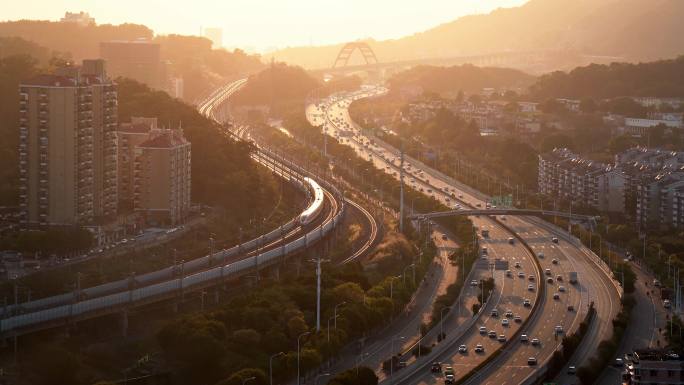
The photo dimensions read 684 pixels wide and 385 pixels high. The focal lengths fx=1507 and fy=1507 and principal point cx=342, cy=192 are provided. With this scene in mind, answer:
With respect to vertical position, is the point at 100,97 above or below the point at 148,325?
above

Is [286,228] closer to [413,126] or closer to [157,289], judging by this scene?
[157,289]

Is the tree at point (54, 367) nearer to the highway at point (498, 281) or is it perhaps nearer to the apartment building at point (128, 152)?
the highway at point (498, 281)

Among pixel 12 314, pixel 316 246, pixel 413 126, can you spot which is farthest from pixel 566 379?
pixel 413 126

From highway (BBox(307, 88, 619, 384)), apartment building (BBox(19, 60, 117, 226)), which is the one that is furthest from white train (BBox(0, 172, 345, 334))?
highway (BBox(307, 88, 619, 384))

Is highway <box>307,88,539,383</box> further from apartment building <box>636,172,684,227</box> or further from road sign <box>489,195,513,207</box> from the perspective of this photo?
apartment building <box>636,172,684,227</box>

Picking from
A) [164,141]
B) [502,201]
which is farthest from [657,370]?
[502,201]

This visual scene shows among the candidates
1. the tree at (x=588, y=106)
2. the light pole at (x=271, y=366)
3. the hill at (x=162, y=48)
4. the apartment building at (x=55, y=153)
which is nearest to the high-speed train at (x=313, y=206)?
the apartment building at (x=55, y=153)

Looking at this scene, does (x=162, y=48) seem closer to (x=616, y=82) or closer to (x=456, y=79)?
(x=456, y=79)
